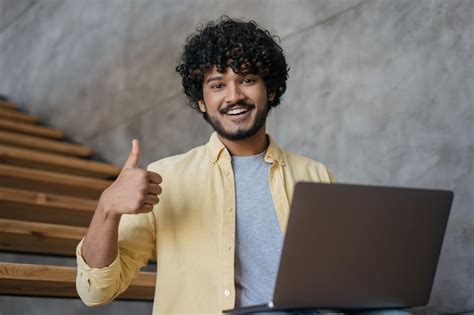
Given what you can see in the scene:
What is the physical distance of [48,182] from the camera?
10.4 ft

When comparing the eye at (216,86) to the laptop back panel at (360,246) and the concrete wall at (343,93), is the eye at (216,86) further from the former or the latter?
the concrete wall at (343,93)

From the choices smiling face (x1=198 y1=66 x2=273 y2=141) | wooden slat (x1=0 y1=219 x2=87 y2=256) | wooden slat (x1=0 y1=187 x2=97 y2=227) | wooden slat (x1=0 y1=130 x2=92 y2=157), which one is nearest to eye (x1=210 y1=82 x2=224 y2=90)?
smiling face (x1=198 y1=66 x2=273 y2=141)

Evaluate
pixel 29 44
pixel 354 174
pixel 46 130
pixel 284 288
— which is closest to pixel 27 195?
pixel 354 174

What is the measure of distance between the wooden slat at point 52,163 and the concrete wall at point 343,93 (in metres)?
0.23

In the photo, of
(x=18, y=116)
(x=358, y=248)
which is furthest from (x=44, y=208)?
(x=358, y=248)

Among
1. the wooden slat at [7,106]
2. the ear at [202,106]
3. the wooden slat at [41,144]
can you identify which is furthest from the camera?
the wooden slat at [7,106]

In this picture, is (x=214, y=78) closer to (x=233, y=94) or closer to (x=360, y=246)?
(x=233, y=94)

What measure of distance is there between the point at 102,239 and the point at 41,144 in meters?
2.54

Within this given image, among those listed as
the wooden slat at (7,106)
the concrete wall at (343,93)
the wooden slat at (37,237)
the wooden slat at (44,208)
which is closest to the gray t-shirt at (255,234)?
the concrete wall at (343,93)

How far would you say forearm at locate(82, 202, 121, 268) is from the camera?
1.45 m

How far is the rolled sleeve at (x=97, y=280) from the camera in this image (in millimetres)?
1478

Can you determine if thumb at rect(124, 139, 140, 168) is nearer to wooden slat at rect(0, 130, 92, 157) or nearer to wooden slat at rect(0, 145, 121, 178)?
wooden slat at rect(0, 145, 121, 178)

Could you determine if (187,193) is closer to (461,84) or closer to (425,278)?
(425,278)

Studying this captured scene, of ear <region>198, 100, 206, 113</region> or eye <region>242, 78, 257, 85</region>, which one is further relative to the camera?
ear <region>198, 100, 206, 113</region>
